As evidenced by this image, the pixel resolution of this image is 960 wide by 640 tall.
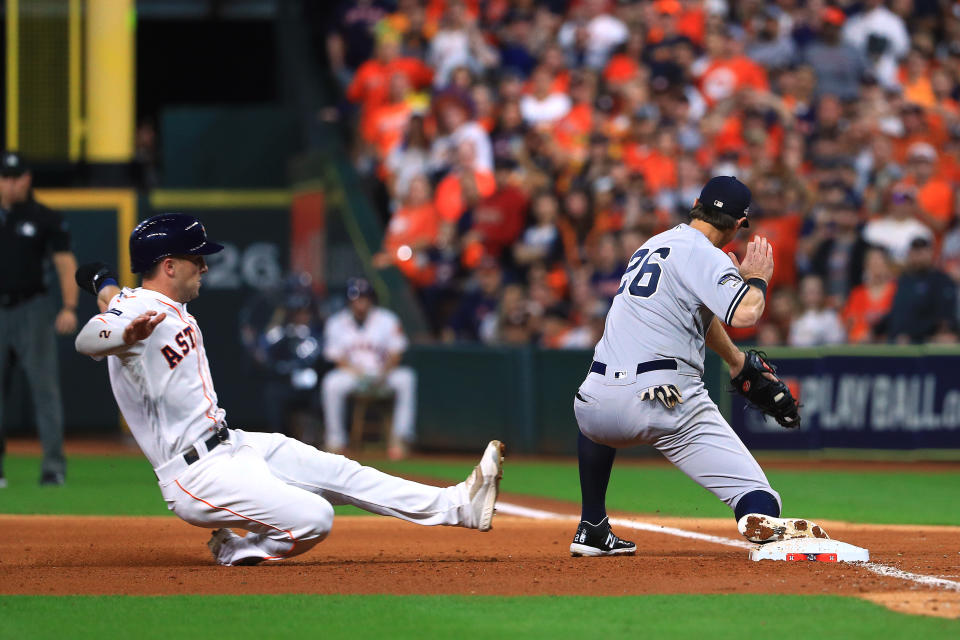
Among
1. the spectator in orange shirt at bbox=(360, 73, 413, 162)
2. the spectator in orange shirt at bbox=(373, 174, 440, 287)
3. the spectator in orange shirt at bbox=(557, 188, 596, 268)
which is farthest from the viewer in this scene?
the spectator in orange shirt at bbox=(360, 73, 413, 162)

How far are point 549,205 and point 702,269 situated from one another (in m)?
8.54

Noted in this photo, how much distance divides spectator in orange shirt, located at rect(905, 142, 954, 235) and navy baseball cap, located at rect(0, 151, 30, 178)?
8396 millimetres

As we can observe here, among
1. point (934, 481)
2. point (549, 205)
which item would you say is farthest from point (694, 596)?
point (549, 205)

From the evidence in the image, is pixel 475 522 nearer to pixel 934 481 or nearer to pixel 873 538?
pixel 873 538

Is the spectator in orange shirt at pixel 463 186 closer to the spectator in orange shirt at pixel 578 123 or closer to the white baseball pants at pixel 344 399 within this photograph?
the spectator in orange shirt at pixel 578 123

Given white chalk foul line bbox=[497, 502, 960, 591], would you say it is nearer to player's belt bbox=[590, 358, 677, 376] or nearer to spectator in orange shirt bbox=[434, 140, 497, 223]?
player's belt bbox=[590, 358, 677, 376]

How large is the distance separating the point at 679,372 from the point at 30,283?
5.61m

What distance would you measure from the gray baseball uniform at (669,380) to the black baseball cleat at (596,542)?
430mm

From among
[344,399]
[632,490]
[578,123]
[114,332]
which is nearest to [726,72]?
[578,123]

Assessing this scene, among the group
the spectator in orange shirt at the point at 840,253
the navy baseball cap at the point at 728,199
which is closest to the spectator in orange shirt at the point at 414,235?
the spectator in orange shirt at the point at 840,253

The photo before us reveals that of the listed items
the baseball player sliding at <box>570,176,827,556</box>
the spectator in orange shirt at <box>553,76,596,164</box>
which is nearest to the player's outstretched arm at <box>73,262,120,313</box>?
the baseball player sliding at <box>570,176,827,556</box>

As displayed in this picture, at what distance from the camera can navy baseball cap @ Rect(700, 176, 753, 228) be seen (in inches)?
262

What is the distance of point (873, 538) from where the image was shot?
7.92m

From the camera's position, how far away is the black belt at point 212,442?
636cm
